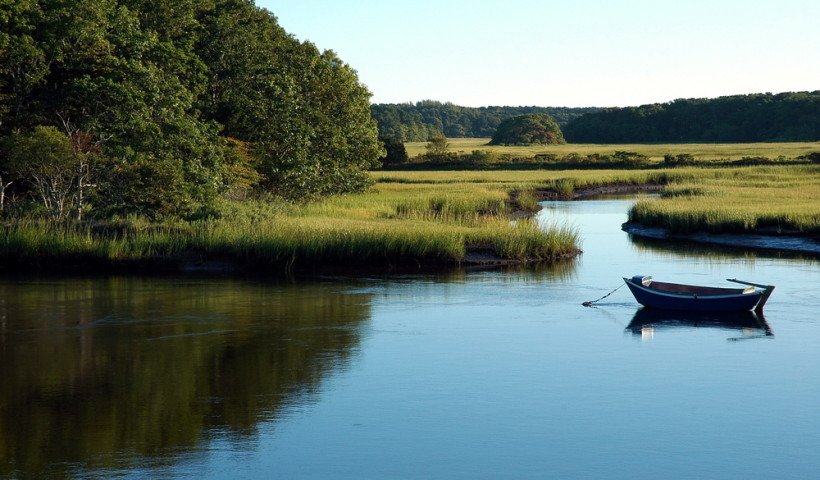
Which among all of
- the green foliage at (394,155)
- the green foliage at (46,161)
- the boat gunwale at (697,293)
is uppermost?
the green foliage at (394,155)

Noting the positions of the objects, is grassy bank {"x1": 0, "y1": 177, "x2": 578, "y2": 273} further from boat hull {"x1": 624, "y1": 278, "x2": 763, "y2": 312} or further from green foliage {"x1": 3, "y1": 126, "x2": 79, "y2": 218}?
boat hull {"x1": 624, "y1": 278, "x2": 763, "y2": 312}

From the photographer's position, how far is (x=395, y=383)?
17.9 metres

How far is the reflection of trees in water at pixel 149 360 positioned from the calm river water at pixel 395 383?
54 mm

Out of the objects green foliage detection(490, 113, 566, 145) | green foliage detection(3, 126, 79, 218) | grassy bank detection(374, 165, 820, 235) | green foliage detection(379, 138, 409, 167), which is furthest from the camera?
green foliage detection(490, 113, 566, 145)

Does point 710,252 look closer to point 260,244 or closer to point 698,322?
point 698,322

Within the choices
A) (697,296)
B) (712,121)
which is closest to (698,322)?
(697,296)

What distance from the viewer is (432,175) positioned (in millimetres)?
88312

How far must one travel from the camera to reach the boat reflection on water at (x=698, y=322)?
22.7 meters

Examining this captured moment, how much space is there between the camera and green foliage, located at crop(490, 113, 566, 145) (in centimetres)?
17438

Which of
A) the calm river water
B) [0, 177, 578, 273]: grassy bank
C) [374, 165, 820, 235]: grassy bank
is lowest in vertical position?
the calm river water

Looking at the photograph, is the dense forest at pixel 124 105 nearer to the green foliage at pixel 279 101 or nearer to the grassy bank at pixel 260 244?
the green foliage at pixel 279 101

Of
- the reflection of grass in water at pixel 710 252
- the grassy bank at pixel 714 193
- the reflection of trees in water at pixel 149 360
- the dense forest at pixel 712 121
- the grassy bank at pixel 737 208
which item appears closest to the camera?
the reflection of trees in water at pixel 149 360

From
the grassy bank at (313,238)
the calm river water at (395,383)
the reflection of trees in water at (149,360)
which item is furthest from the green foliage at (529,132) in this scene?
the reflection of trees in water at (149,360)

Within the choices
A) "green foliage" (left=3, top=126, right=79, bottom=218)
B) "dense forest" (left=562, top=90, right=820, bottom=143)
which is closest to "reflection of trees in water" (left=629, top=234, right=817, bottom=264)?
"green foliage" (left=3, top=126, right=79, bottom=218)
